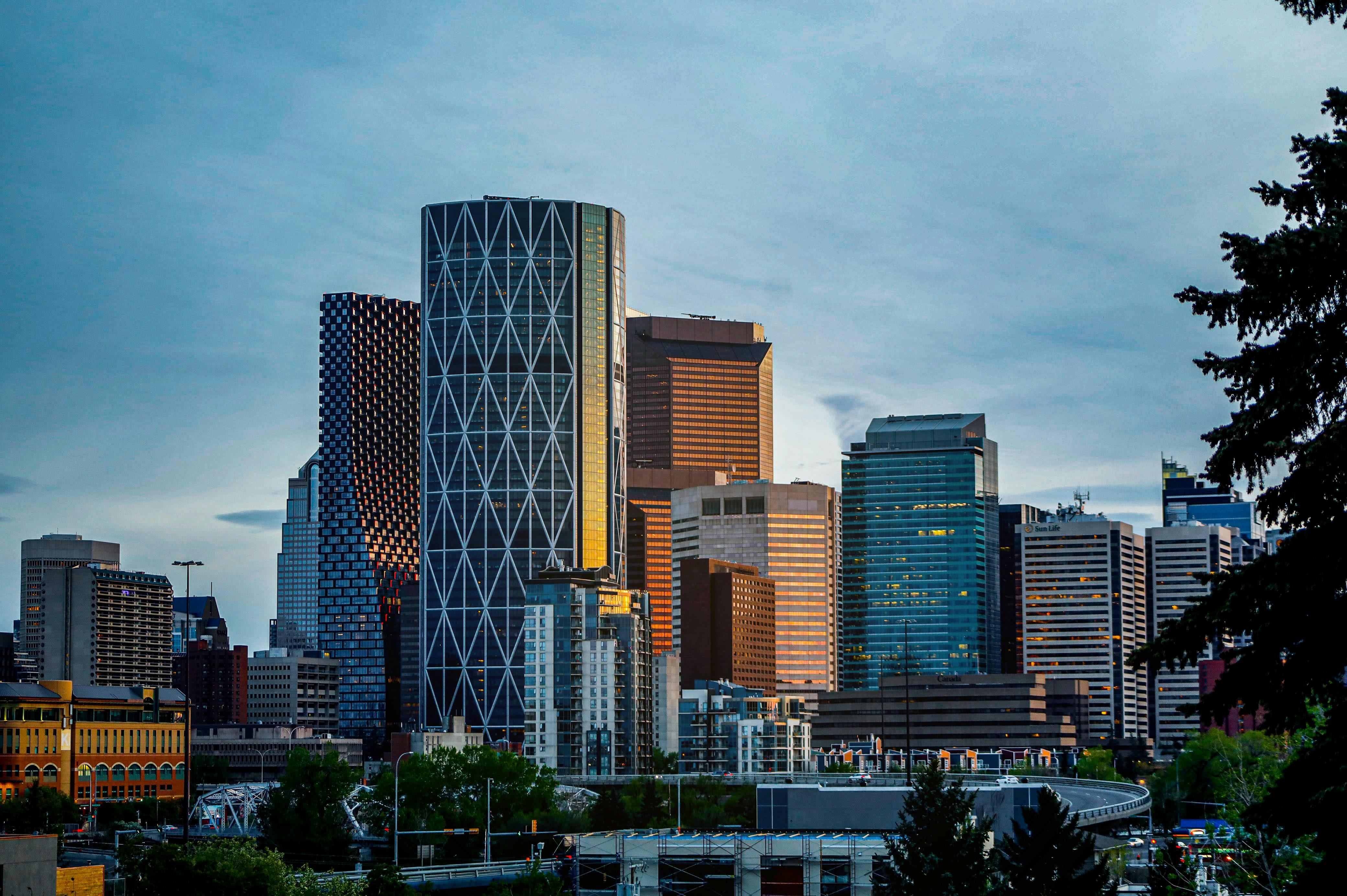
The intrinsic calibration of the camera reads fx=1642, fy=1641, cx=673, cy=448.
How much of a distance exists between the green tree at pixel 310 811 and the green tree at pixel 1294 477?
487 ft

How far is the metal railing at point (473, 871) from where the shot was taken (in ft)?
408

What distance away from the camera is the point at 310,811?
16438cm

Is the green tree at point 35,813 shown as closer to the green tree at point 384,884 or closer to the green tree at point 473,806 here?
the green tree at point 473,806

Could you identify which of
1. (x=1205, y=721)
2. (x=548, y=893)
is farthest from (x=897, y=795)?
(x=1205, y=721)

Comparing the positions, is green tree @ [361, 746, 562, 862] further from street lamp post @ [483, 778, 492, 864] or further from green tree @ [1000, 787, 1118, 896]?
green tree @ [1000, 787, 1118, 896]

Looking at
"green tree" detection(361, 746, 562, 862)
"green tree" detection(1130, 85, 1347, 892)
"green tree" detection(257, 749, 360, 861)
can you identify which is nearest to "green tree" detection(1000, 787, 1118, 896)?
"green tree" detection(1130, 85, 1347, 892)

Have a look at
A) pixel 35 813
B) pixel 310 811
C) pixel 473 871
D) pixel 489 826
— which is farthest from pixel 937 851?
pixel 35 813

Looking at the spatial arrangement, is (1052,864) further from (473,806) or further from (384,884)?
(473,806)

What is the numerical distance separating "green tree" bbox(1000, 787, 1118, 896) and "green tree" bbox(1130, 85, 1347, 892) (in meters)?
28.8

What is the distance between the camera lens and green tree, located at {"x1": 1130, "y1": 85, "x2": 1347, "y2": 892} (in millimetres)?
20828

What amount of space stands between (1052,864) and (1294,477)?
33.5 m

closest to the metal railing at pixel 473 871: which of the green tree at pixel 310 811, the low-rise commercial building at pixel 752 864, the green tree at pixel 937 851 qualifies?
the low-rise commercial building at pixel 752 864

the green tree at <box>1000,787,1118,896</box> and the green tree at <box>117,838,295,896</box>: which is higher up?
the green tree at <box>1000,787,1118,896</box>

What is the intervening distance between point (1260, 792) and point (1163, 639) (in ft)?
81.0
